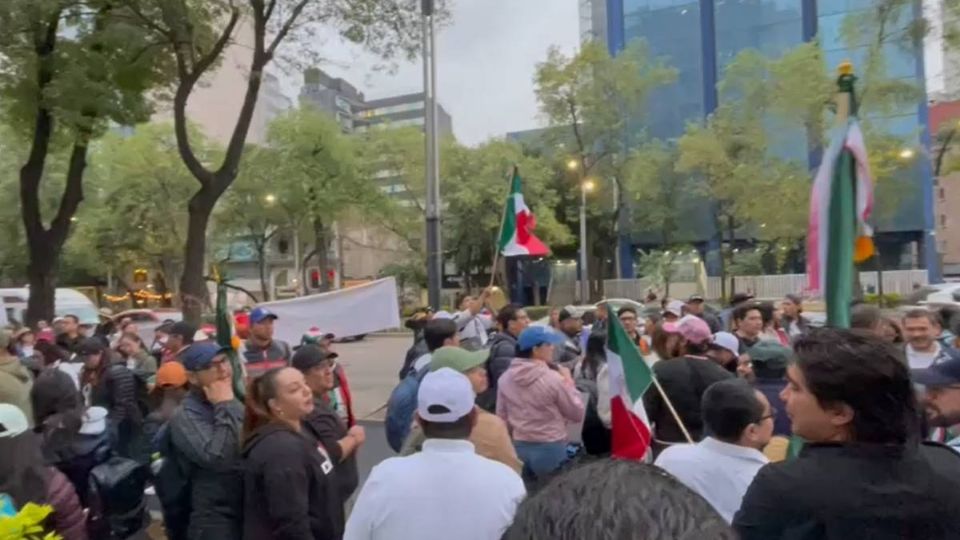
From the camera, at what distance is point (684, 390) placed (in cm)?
511

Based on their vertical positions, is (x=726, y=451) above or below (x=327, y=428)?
above

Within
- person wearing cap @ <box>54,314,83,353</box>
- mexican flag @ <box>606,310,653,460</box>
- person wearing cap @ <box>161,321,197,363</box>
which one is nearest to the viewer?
mexican flag @ <box>606,310,653,460</box>

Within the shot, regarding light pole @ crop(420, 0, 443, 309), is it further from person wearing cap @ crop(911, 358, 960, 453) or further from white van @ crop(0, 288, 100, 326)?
white van @ crop(0, 288, 100, 326)

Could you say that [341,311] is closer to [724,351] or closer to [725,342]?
[725,342]

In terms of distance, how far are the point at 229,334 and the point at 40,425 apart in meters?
1.26

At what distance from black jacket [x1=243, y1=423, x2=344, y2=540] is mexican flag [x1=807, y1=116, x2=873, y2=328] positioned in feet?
7.18

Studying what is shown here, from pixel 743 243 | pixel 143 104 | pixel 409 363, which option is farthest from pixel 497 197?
pixel 409 363

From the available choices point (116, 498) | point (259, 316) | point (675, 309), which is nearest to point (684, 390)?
point (116, 498)

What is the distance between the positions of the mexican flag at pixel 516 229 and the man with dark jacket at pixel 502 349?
30.9 inches

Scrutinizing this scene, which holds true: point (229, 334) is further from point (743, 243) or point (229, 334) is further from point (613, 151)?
point (743, 243)

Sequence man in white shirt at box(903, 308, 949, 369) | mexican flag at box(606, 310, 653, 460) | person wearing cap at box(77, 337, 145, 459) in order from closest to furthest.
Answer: mexican flag at box(606, 310, 653, 460) < man in white shirt at box(903, 308, 949, 369) < person wearing cap at box(77, 337, 145, 459)

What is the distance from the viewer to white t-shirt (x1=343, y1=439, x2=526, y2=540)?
3.04 metres

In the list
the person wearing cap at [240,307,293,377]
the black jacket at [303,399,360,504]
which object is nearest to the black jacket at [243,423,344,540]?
the black jacket at [303,399,360,504]

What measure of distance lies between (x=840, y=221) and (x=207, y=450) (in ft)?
9.57
